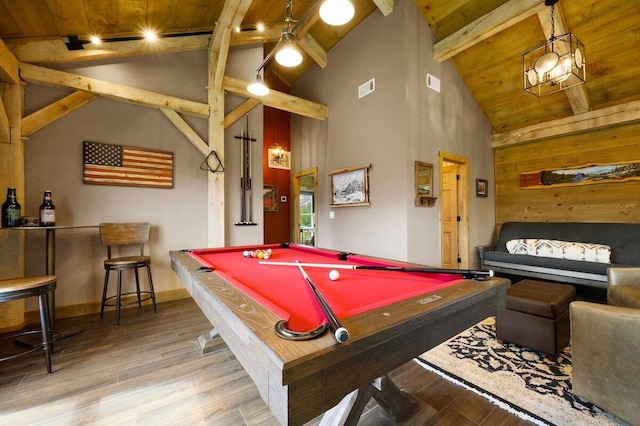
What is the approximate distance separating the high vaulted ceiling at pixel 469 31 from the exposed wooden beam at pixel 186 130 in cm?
73

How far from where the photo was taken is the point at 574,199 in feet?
13.4

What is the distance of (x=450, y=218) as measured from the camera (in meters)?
4.89

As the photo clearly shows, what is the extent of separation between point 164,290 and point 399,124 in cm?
379

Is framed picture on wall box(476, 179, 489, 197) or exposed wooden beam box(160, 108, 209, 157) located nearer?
exposed wooden beam box(160, 108, 209, 157)

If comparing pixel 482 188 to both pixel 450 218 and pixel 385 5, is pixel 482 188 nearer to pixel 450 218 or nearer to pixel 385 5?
pixel 450 218

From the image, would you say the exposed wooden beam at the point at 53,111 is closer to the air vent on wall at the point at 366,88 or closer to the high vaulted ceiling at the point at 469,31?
the high vaulted ceiling at the point at 469,31

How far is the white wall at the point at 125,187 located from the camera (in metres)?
2.82

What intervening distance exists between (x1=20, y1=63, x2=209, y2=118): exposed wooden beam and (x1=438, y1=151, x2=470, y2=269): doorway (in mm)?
3691

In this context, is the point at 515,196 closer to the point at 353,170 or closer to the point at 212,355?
the point at 353,170

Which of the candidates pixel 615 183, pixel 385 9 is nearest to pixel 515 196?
pixel 615 183

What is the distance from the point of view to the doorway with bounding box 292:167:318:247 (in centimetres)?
543

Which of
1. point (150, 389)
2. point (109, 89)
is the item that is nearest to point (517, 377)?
point (150, 389)

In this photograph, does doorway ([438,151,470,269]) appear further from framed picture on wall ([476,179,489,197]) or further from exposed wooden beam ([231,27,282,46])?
exposed wooden beam ([231,27,282,46])

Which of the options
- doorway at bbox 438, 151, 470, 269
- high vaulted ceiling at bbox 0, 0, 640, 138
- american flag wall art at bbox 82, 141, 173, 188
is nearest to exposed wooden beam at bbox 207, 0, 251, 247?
high vaulted ceiling at bbox 0, 0, 640, 138
